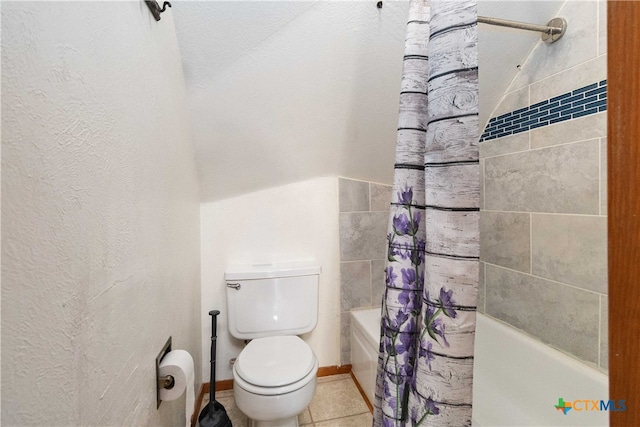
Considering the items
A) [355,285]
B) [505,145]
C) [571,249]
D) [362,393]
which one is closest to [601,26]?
[505,145]

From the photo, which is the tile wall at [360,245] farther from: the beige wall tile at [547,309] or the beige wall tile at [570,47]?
the beige wall tile at [570,47]

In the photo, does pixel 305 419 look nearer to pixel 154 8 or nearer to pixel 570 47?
pixel 154 8

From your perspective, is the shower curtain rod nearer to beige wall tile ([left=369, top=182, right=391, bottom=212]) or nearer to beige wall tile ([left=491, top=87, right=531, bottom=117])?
Result: beige wall tile ([left=491, top=87, right=531, bottom=117])

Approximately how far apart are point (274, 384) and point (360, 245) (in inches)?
38.8

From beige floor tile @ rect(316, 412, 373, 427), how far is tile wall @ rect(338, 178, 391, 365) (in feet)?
1.29

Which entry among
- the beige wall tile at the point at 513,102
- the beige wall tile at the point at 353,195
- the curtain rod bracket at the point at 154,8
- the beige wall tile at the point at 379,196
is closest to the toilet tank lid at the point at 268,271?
the beige wall tile at the point at 353,195

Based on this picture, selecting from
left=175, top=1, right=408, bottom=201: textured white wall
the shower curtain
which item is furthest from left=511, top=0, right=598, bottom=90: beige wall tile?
the shower curtain

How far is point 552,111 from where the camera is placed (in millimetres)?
1200

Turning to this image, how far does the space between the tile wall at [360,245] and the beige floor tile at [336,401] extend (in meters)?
0.16

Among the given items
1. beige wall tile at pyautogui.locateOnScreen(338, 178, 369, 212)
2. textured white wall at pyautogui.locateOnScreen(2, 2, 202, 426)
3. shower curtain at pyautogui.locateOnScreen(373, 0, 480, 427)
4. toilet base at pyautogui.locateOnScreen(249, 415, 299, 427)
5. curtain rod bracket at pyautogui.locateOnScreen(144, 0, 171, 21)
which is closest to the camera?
textured white wall at pyautogui.locateOnScreen(2, 2, 202, 426)

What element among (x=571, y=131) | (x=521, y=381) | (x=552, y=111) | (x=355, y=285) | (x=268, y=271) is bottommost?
(x=521, y=381)

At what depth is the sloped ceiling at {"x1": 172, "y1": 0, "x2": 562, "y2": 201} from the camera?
3.60 ft

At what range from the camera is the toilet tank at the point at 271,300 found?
5.28 ft

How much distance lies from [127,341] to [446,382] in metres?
0.77
